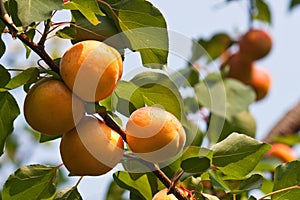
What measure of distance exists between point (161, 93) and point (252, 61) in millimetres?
1608

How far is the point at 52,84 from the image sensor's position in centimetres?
80

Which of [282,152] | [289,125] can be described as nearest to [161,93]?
[282,152]

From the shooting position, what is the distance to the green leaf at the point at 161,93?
3.07 ft

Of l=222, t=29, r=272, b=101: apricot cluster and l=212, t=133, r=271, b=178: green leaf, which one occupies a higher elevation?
l=212, t=133, r=271, b=178: green leaf

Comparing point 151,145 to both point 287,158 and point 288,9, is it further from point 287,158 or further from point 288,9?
point 288,9

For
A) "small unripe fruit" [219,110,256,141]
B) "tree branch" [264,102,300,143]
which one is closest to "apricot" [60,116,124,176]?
"small unripe fruit" [219,110,256,141]

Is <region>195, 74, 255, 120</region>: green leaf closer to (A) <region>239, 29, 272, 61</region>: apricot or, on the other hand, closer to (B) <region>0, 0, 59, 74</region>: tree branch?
(A) <region>239, 29, 272, 61</region>: apricot

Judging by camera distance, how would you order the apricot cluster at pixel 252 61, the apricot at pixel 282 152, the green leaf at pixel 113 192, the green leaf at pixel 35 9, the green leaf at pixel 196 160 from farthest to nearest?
1. the apricot cluster at pixel 252 61
2. the apricot at pixel 282 152
3. the green leaf at pixel 113 192
4. the green leaf at pixel 196 160
5. the green leaf at pixel 35 9

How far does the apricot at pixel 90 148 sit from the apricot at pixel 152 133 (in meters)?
0.02

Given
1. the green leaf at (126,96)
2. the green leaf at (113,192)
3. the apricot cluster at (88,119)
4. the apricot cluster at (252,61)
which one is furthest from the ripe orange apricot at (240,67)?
the apricot cluster at (88,119)

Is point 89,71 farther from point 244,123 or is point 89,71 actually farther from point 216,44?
point 216,44

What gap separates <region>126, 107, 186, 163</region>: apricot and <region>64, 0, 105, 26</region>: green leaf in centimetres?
14

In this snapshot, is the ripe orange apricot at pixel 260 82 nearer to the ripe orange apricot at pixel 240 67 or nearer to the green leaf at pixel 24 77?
the ripe orange apricot at pixel 240 67

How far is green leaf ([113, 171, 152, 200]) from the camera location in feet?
3.16
